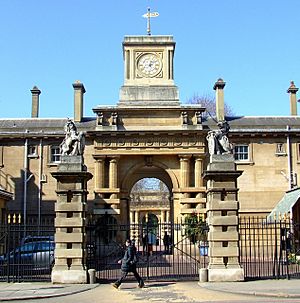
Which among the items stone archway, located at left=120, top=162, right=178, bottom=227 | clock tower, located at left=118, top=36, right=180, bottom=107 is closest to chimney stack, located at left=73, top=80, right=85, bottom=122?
clock tower, located at left=118, top=36, right=180, bottom=107

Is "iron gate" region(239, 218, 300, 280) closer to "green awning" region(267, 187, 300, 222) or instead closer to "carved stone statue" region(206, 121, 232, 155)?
"green awning" region(267, 187, 300, 222)

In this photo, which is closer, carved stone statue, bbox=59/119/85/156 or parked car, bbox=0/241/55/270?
carved stone statue, bbox=59/119/85/156

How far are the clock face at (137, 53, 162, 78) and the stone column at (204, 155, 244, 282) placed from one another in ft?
70.0

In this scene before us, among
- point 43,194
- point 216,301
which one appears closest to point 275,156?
point 43,194

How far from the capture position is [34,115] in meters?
41.9

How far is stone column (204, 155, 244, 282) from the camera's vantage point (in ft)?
58.3

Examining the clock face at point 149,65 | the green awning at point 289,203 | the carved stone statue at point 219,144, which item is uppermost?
the clock face at point 149,65

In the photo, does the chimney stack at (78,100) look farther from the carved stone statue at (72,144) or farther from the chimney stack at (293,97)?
the carved stone statue at (72,144)

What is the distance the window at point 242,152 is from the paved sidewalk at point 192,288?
20.8 meters

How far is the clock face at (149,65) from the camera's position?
126 ft

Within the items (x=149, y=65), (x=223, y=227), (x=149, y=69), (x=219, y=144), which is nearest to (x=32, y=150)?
(x=149, y=69)

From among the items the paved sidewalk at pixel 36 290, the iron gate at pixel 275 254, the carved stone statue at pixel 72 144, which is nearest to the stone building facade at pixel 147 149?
the iron gate at pixel 275 254

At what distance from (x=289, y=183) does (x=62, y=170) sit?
2308cm

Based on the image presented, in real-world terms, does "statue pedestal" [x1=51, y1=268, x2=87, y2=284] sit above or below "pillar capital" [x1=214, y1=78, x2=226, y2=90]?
below
